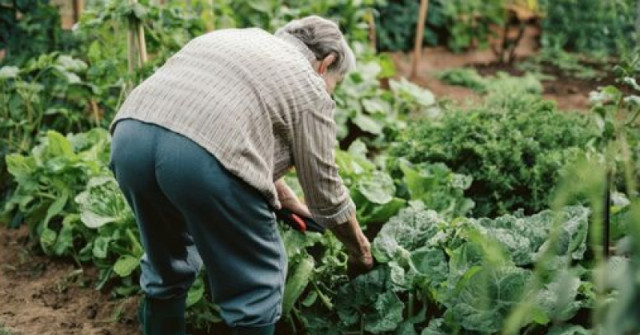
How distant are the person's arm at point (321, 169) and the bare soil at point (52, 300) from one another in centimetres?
125

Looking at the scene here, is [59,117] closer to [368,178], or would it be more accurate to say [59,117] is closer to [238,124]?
[368,178]

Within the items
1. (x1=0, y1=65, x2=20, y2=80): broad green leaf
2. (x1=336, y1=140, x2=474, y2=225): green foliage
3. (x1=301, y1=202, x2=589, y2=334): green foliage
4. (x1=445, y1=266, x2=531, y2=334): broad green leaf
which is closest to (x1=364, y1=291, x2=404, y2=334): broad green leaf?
(x1=301, y1=202, x2=589, y2=334): green foliage

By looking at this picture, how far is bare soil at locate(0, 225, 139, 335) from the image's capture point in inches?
133

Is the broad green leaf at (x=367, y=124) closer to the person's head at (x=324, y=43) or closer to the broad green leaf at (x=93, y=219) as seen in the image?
the broad green leaf at (x=93, y=219)

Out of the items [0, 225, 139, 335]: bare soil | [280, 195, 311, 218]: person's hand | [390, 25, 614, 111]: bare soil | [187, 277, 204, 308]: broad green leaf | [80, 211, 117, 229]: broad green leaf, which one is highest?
[280, 195, 311, 218]: person's hand

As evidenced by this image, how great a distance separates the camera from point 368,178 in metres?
3.65

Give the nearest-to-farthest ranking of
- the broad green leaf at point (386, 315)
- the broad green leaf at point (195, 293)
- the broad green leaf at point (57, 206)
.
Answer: the broad green leaf at point (386, 315), the broad green leaf at point (195, 293), the broad green leaf at point (57, 206)

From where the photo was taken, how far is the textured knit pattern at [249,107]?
90.7 inches

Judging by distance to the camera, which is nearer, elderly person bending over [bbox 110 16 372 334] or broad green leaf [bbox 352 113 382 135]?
elderly person bending over [bbox 110 16 372 334]

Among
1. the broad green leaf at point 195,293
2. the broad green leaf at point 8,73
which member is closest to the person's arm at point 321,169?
the broad green leaf at point 195,293

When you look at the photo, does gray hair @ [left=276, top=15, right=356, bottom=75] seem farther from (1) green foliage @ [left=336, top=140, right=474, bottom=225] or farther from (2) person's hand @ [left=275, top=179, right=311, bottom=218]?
(1) green foliage @ [left=336, top=140, right=474, bottom=225]

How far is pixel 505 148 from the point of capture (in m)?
3.81

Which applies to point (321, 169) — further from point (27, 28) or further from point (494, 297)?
point (27, 28)

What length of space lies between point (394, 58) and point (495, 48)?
106cm
